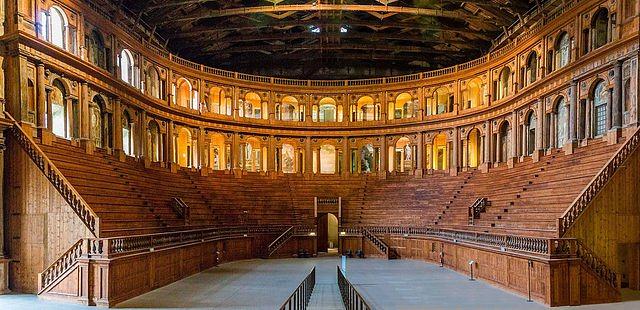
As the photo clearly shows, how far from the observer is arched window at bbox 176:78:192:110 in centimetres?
3524

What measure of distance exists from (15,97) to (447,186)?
26231mm

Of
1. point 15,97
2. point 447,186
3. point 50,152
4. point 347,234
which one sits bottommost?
point 347,234

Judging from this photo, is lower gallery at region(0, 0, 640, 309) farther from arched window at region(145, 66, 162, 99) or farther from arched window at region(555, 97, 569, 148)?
arched window at region(145, 66, 162, 99)

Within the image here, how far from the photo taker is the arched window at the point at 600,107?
73.9 ft

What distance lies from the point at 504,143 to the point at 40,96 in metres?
27.6

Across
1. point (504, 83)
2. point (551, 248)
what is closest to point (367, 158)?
point (504, 83)

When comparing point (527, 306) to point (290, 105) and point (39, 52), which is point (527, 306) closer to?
point (39, 52)

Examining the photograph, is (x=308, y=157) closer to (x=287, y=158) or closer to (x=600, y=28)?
(x=287, y=158)

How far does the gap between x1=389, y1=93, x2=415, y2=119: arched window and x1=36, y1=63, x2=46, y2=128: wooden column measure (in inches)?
1035

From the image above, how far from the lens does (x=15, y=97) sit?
19000 millimetres

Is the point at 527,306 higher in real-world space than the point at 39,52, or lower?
lower

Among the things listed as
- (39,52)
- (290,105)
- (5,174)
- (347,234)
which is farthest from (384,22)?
(5,174)

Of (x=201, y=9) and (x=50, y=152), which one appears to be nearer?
(x=50, y=152)

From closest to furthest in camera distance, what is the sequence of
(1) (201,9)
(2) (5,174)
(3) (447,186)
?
(2) (5,174), (1) (201,9), (3) (447,186)
